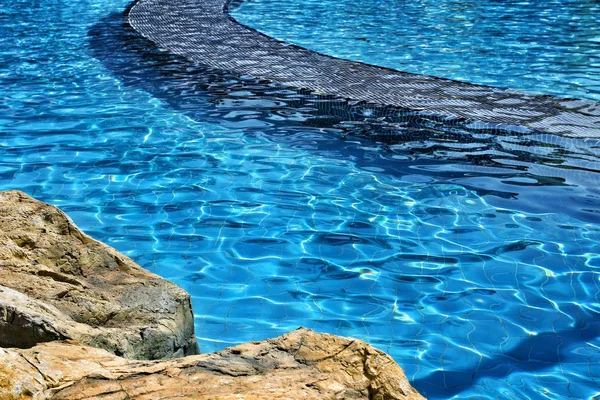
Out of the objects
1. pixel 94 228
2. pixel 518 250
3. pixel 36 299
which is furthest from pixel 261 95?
pixel 36 299

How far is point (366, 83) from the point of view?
26.2 feet

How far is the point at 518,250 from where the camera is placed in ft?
15.3

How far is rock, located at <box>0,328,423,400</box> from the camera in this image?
206 cm

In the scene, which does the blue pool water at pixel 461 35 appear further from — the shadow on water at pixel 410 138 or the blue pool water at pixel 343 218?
the blue pool water at pixel 343 218

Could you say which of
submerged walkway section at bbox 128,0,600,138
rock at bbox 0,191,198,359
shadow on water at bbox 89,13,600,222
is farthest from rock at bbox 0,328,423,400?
submerged walkway section at bbox 128,0,600,138

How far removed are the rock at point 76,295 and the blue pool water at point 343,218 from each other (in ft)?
2.73

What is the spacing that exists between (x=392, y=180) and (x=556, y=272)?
5.34 ft

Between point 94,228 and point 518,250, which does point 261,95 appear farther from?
point 518,250

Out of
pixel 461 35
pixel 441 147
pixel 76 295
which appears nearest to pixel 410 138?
pixel 441 147

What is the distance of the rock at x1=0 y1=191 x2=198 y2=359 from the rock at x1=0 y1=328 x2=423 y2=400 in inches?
7.7

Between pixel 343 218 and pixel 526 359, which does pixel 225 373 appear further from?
pixel 343 218

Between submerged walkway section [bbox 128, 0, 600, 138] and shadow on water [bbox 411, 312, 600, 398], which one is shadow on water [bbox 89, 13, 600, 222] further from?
shadow on water [bbox 411, 312, 600, 398]

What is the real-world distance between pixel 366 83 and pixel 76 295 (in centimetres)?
561

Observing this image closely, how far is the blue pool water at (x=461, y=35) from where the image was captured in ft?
29.9
